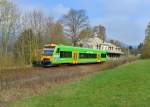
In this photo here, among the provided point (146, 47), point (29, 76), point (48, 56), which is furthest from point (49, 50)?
point (146, 47)

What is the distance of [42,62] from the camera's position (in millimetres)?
41688

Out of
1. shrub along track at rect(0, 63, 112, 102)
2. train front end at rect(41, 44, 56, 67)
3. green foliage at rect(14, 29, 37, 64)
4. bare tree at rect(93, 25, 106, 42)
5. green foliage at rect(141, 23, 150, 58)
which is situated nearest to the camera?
shrub along track at rect(0, 63, 112, 102)

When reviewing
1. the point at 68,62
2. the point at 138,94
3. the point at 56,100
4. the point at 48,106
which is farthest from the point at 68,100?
the point at 68,62

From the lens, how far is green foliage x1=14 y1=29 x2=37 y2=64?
1778 inches

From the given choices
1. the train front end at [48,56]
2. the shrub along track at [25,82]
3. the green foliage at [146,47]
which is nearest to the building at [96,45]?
the green foliage at [146,47]

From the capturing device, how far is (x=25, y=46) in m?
47.8

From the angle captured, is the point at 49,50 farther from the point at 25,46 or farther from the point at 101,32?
the point at 101,32

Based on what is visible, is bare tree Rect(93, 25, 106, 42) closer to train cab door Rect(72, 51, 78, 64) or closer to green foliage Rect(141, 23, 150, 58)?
green foliage Rect(141, 23, 150, 58)

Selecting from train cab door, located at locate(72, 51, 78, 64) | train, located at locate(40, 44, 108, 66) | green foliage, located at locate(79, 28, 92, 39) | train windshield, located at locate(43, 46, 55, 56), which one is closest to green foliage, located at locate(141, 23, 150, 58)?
green foliage, located at locate(79, 28, 92, 39)

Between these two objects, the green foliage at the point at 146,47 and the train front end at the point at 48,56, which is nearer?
the train front end at the point at 48,56

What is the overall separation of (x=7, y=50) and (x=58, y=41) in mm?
25419

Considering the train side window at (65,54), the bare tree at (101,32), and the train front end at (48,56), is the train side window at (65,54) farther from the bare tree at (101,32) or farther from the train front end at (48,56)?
the bare tree at (101,32)

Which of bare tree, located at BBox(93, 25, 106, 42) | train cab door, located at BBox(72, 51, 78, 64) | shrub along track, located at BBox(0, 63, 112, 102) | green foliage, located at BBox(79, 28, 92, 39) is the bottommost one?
shrub along track, located at BBox(0, 63, 112, 102)

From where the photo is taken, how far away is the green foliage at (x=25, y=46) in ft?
148
